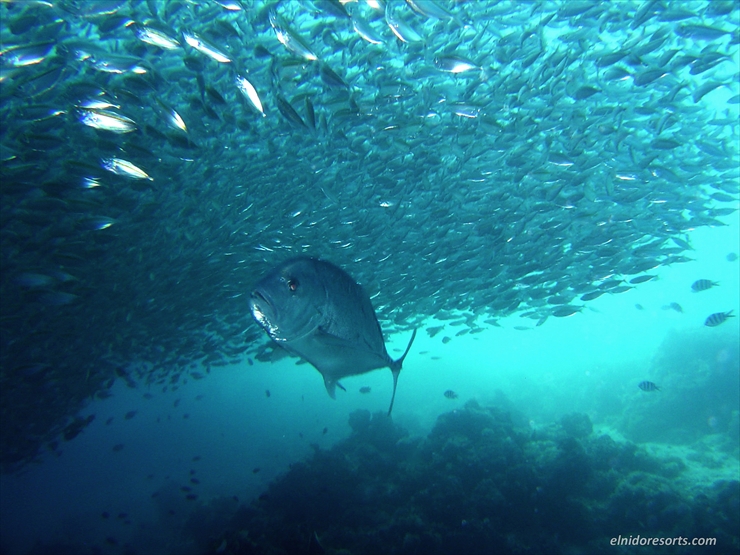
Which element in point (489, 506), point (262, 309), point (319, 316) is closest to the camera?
point (262, 309)

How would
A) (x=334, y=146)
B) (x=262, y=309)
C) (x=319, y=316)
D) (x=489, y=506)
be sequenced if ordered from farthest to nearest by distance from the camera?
(x=489, y=506)
(x=334, y=146)
(x=319, y=316)
(x=262, y=309)

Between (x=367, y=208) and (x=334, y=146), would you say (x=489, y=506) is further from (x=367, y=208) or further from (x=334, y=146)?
(x=334, y=146)

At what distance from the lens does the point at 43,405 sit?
1453cm

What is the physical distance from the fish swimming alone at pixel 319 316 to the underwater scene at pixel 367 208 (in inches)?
0.7

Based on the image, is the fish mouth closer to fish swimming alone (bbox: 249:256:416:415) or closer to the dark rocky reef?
fish swimming alone (bbox: 249:256:416:415)

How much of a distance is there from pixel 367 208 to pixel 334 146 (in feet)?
6.83

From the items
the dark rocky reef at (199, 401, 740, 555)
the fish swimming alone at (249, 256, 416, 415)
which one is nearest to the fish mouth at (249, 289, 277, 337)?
the fish swimming alone at (249, 256, 416, 415)

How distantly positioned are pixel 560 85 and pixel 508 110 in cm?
102

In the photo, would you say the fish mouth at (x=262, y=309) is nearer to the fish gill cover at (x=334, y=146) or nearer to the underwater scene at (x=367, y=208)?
the underwater scene at (x=367, y=208)

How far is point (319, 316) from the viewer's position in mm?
2045

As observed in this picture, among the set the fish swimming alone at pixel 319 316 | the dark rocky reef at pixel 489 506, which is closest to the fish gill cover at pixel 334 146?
the fish swimming alone at pixel 319 316

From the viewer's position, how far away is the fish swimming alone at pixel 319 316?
1.87 metres

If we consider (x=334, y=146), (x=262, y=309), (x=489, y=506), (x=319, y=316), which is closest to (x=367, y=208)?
(x=334, y=146)

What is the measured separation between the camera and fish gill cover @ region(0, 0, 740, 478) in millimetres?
5160
